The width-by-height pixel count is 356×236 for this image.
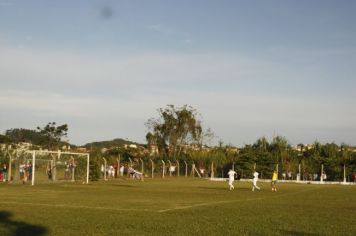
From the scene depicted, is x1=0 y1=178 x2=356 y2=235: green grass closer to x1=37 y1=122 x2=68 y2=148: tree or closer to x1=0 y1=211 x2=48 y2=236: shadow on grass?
x1=0 y1=211 x2=48 y2=236: shadow on grass

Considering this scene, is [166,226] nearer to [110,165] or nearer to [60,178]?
[60,178]

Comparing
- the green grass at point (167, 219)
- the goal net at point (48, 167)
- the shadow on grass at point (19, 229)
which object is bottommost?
the shadow on grass at point (19, 229)

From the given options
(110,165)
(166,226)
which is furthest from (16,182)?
(166,226)

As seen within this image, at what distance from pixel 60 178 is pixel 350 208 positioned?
3287 centimetres

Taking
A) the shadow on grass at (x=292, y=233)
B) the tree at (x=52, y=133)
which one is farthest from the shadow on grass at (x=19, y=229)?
the tree at (x=52, y=133)

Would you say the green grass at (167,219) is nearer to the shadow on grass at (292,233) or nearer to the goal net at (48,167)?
the shadow on grass at (292,233)

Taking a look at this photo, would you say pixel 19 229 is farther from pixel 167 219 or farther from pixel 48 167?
pixel 48 167

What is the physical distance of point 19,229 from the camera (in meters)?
15.9

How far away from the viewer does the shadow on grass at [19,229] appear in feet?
49.4

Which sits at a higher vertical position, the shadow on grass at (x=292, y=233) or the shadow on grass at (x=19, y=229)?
the shadow on grass at (x=292, y=233)

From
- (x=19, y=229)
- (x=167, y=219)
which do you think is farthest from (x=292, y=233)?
(x=19, y=229)

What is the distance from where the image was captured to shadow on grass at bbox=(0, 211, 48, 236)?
15070 mm

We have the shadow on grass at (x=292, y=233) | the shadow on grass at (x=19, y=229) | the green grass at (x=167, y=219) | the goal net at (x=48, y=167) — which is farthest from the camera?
the goal net at (x=48, y=167)

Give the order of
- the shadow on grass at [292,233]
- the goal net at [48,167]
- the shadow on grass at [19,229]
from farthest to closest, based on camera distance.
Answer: the goal net at [48,167], the shadow on grass at [292,233], the shadow on grass at [19,229]
